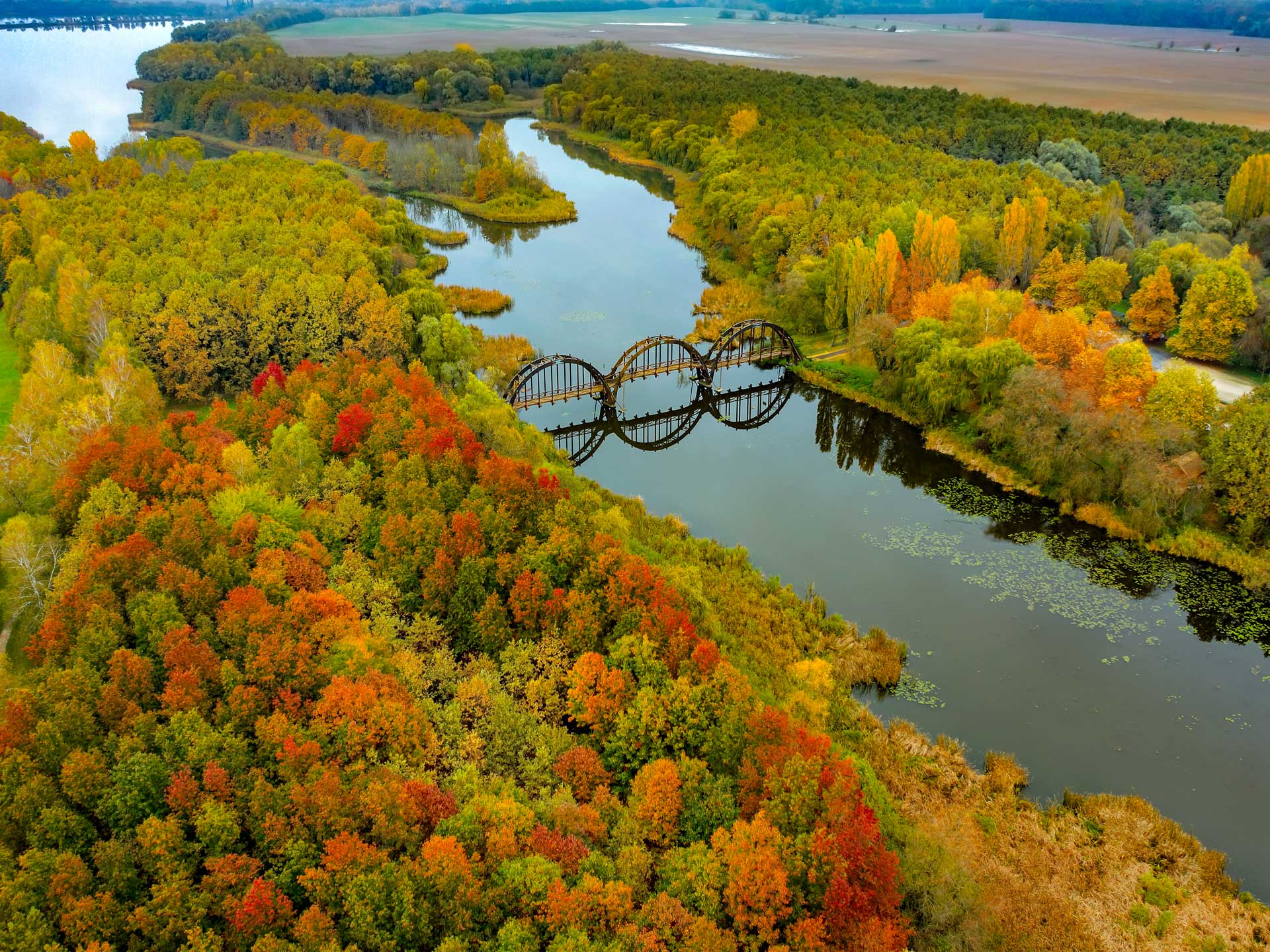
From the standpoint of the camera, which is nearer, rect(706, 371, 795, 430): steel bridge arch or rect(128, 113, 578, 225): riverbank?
rect(706, 371, 795, 430): steel bridge arch

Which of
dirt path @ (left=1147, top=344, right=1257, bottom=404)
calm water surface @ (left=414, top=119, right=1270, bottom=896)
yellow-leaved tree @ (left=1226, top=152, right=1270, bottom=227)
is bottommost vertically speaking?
calm water surface @ (left=414, top=119, right=1270, bottom=896)

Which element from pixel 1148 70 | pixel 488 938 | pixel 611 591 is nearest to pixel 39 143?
pixel 611 591

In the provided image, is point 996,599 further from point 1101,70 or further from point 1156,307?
point 1101,70

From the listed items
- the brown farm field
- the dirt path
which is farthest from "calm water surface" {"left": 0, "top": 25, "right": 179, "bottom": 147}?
the dirt path

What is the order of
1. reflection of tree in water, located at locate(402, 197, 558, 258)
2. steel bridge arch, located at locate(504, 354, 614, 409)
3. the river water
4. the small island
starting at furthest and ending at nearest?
the small island → reflection of tree in water, located at locate(402, 197, 558, 258) → steel bridge arch, located at locate(504, 354, 614, 409) → the river water

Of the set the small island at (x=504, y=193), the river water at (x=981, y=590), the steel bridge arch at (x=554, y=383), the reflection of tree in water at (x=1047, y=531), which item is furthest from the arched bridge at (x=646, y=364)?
the small island at (x=504, y=193)

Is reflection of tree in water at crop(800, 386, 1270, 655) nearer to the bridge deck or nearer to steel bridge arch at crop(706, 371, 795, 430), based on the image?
steel bridge arch at crop(706, 371, 795, 430)

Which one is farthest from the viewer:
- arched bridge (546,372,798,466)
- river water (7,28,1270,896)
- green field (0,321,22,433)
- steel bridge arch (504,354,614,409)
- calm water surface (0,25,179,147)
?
calm water surface (0,25,179,147)

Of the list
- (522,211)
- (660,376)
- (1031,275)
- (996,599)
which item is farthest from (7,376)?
(1031,275)
